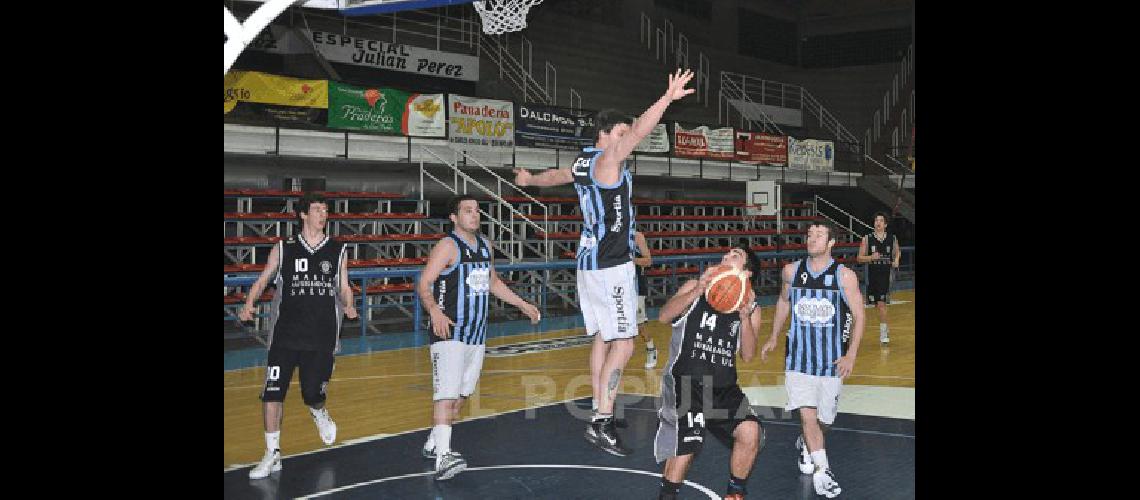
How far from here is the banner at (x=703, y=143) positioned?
2422cm

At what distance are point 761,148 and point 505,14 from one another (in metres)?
13.0

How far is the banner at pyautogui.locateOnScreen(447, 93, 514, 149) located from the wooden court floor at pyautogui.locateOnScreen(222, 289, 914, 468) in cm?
509

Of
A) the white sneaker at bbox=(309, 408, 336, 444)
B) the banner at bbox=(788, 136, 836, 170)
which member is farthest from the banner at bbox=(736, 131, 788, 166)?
the white sneaker at bbox=(309, 408, 336, 444)

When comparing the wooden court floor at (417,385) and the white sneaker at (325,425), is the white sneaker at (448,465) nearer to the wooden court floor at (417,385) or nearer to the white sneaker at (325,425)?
the white sneaker at (325,425)

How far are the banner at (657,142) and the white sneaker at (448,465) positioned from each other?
16.6 m

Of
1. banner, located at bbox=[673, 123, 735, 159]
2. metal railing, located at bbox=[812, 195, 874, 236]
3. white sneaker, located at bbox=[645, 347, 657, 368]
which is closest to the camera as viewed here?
white sneaker, located at bbox=[645, 347, 657, 368]

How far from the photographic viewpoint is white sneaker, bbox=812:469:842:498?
249 inches

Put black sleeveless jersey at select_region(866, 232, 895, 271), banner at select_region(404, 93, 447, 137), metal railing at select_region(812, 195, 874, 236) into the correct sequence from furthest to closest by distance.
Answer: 1. metal railing at select_region(812, 195, 874, 236)
2. banner at select_region(404, 93, 447, 137)
3. black sleeveless jersey at select_region(866, 232, 895, 271)

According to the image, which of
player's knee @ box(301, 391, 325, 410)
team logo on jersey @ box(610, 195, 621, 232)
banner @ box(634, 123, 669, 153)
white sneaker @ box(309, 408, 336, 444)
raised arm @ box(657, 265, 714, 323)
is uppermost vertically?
banner @ box(634, 123, 669, 153)

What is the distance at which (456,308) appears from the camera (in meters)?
7.03

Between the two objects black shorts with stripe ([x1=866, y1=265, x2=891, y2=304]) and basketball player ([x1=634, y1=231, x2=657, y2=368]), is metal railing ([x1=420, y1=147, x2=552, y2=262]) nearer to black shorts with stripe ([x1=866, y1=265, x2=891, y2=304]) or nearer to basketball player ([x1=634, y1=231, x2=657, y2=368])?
basketball player ([x1=634, y1=231, x2=657, y2=368])

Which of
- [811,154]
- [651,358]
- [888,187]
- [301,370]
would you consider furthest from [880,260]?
[888,187]
